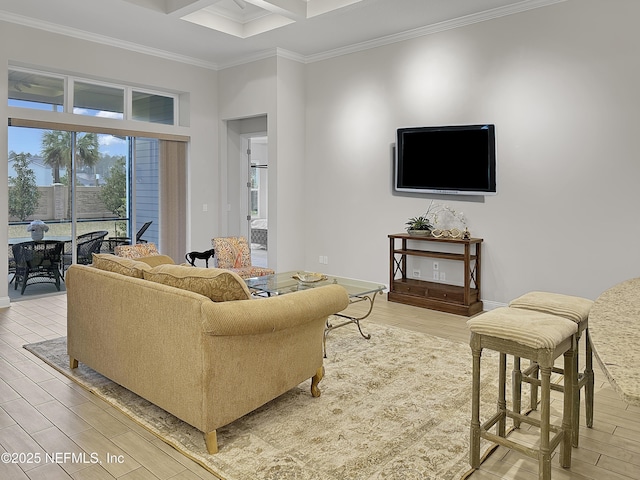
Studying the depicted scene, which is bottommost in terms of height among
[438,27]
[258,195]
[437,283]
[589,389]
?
[589,389]

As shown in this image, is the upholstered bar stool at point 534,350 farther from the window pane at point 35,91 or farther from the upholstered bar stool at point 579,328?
the window pane at point 35,91

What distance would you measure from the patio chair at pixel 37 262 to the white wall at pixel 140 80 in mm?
360

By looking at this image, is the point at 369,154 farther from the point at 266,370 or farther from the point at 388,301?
the point at 266,370

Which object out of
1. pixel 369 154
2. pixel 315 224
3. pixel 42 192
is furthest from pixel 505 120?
pixel 42 192

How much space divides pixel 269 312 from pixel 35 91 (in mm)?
5102

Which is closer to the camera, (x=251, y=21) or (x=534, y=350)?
(x=534, y=350)

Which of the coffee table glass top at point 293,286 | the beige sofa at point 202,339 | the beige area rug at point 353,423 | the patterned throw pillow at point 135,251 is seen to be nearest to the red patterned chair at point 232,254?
the patterned throw pillow at point 135,251

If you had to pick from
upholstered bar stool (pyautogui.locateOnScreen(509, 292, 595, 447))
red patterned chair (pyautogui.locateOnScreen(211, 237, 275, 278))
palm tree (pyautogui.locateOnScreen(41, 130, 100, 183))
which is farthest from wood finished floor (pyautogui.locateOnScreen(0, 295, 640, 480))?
A: palm tree (pyautogui.locateOnScreen(41, 130, 100, 183))

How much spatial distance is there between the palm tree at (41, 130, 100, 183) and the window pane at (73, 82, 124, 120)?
1.05ft

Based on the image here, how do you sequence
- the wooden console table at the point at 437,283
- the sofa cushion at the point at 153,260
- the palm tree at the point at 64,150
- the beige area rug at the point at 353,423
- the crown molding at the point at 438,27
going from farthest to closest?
the palm tree at the point at 64,150, the wooden console table at the point at 437,283, the crown molding at the point at 438,27, the sofa cushion at the point at 153,260, the beige area rug at the point at 353,423

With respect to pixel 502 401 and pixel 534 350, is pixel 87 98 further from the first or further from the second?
pixel 534 350

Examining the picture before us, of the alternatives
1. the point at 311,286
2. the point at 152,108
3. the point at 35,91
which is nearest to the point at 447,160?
the point at 311,286

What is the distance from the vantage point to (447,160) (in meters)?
5.55

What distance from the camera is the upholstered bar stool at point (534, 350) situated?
2018mm
